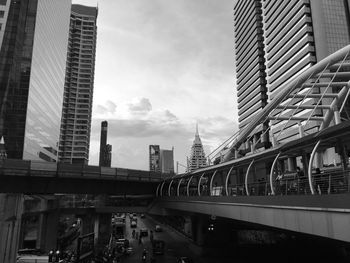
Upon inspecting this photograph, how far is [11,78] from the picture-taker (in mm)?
77000

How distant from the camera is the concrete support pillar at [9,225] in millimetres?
34125

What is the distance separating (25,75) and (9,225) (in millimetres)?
53000

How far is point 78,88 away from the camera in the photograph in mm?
180125

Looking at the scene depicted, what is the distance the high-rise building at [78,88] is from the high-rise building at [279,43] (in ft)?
258

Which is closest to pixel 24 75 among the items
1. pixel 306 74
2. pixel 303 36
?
pixel 306 74

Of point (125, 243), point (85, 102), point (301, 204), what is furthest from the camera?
point (85, 102)

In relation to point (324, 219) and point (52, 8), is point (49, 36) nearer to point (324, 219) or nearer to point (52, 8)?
point (52, 8)

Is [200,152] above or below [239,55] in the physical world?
below

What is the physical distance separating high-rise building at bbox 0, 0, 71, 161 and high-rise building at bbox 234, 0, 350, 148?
2535 inches

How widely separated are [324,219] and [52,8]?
102 meters

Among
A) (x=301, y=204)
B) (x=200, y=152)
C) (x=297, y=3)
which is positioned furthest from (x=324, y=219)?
(x=200, y=152)

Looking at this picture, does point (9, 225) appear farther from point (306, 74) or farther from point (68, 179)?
point (306, 74)

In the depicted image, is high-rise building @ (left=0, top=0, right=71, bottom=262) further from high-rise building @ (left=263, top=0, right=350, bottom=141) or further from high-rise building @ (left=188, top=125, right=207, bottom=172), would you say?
high-rise building @ (left=188, top=125, right=207, bottom=172)

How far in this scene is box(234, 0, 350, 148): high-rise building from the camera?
322 ft
